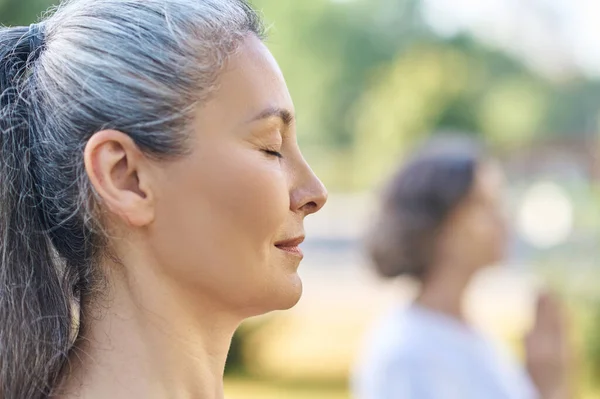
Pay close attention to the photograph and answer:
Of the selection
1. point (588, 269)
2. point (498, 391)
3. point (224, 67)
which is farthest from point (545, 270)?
point (224, 67)

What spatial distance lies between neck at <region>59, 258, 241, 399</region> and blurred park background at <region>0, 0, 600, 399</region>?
0.57 metres

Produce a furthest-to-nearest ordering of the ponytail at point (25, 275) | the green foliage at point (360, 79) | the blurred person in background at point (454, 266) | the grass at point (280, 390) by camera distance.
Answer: the green foliage at point (360, 79) < the grass at point (280, 390) < the blurred person in background at point (454, 266) < the ponytail at point (25, 275)

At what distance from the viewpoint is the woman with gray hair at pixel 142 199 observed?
58.8 inches

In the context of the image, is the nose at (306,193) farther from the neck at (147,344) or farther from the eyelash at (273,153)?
the neck at (147,344)

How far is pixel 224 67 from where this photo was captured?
5.07ft

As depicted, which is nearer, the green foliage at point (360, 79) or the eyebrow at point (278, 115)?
the eyebrow at point (278, 115)

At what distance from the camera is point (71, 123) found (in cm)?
152

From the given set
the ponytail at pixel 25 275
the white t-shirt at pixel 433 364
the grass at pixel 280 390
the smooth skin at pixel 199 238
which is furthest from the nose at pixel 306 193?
the grass at pixel 280 390

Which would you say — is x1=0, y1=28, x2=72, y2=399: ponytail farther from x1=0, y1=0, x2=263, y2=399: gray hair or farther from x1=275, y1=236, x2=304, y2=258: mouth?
x1=275, y1=236, x2=304, y2=258: mouth

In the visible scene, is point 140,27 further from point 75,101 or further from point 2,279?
point 2,279

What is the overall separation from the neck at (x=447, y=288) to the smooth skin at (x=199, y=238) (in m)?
2.10

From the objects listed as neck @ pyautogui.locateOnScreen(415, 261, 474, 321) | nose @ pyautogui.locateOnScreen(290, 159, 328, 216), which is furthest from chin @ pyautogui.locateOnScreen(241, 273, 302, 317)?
neck @ pyautogui.locateOnScreen(415, 261, 474, 321)

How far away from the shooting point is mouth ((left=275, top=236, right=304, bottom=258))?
1.56 meters

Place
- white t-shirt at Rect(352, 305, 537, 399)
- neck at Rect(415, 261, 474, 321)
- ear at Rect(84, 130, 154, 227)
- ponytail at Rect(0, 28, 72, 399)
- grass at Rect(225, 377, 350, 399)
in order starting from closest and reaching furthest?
ear at Rect(84, 130, 154, 227)
ponytail at Rect(0, 28, 72, 399)
white t-shirt at Rect(352, 305, 537, 399)
neck at Rect(415, 261, 474, 321)
grass at Rect(225, 377, 350, 399)
